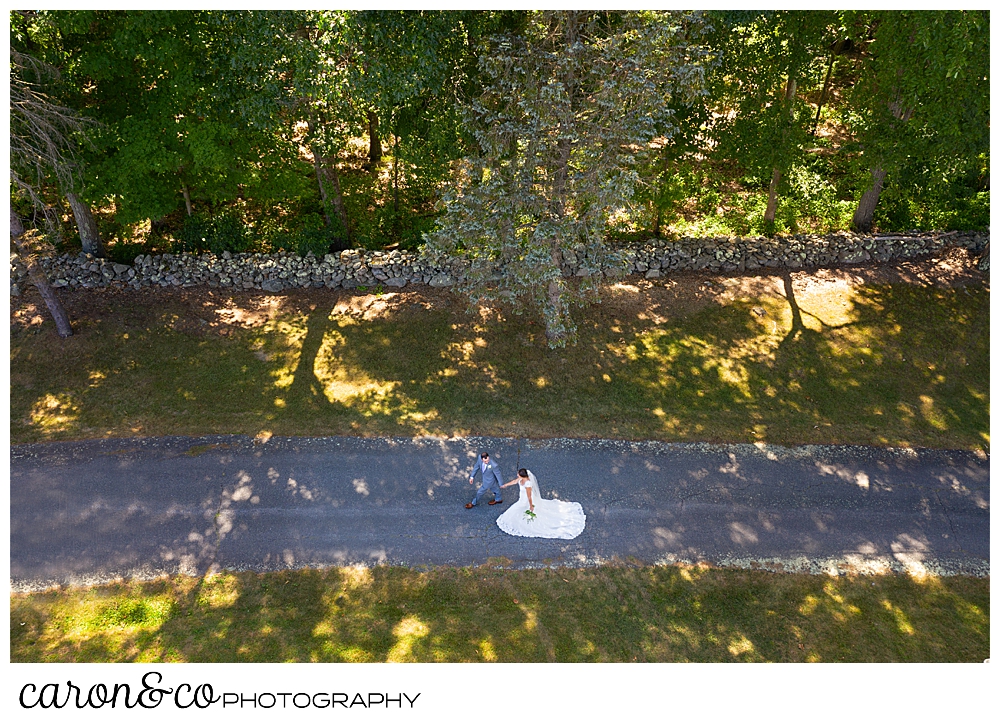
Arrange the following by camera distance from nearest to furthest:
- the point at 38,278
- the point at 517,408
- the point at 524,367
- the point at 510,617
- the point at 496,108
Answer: the point at 510,617, the point at 496,108, the point at 517,408, the point at 38,278, the point at 524,367

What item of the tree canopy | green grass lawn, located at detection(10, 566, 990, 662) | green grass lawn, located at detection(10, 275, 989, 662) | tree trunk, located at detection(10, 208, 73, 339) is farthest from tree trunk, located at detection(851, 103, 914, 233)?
tree trunk, located at detection(10, 208, 73, 339)

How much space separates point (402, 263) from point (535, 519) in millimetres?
8276

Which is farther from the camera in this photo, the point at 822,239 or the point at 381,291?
the point at 822,239

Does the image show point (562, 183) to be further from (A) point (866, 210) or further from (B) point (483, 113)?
(A) point (866, 210)

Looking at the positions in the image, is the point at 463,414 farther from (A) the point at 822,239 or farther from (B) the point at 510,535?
(A) the point at 822,239

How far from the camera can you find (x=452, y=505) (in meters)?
10.7

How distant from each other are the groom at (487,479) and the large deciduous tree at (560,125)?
3.81m

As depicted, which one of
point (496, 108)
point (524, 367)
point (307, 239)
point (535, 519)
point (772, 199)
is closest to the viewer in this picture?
point (535, 519)

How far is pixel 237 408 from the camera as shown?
501 inches

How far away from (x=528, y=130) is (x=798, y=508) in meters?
7.91

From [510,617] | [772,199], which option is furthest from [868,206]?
[510,617]

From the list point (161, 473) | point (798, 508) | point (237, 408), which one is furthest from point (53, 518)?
point (798, 508)

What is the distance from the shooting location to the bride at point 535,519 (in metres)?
10.2

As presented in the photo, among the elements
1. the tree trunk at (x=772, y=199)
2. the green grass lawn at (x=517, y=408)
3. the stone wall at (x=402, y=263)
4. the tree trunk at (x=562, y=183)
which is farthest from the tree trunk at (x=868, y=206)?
the tree trunk at (x=562, y=183)
